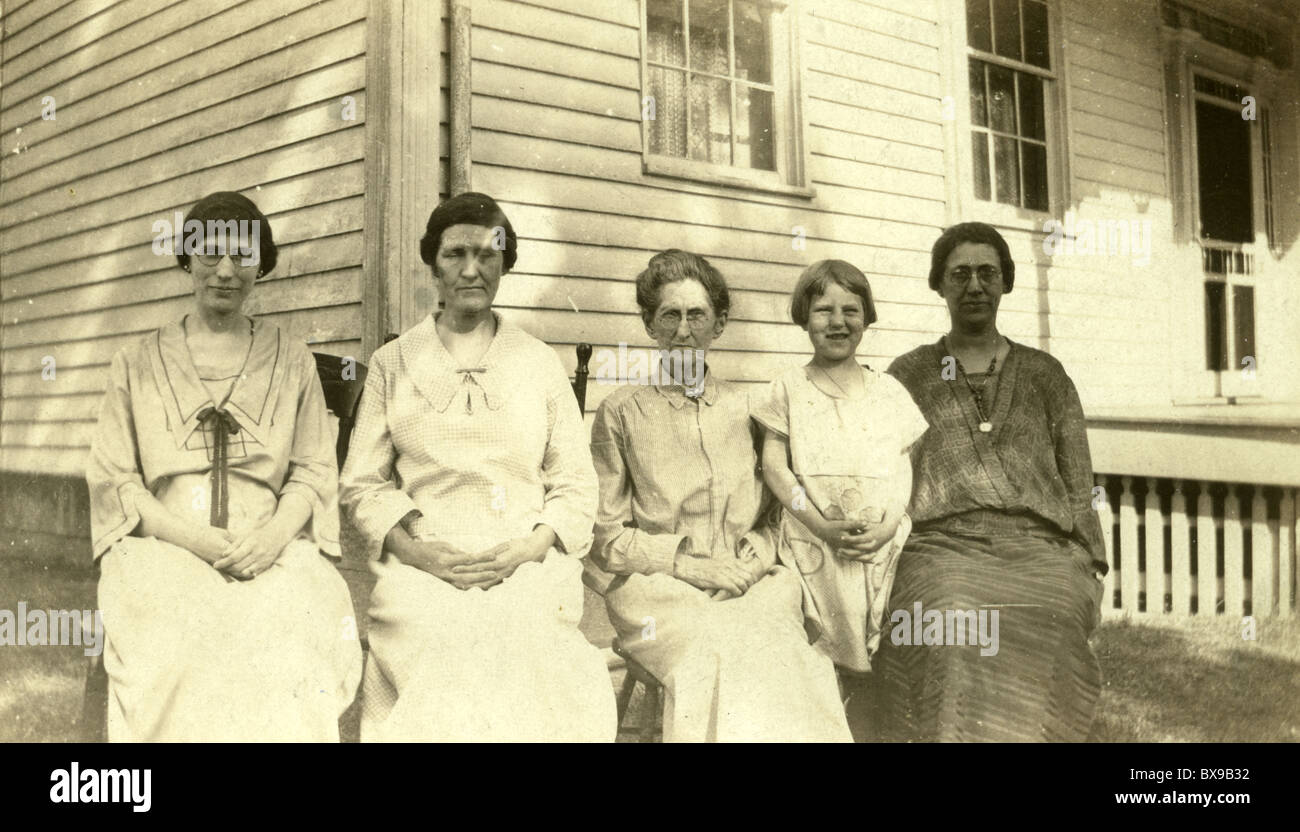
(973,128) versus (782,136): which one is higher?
(973,128)

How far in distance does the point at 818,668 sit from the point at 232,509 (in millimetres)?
1578

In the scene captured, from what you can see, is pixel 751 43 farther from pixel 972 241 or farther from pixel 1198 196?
pixel 1198 196

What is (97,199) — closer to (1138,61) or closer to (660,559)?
(660,559)

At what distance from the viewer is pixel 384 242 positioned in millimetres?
3410

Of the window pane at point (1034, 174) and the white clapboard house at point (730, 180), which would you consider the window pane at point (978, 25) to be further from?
the window pane at point (1034, 174)

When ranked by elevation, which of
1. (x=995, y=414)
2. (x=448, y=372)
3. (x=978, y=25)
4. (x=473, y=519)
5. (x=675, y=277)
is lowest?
(x=473, y=519)

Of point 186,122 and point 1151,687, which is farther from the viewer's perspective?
point 186,122

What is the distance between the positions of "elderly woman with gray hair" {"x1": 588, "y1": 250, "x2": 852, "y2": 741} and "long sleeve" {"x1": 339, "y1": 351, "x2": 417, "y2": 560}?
570 millimetres

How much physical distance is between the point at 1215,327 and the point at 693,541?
4.37 m

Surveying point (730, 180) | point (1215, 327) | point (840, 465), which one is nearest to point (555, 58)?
point (730, 180)

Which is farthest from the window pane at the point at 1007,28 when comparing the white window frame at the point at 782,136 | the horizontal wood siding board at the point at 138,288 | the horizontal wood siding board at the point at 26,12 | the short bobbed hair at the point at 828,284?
the horizontal wood siding board at the point at 26,12

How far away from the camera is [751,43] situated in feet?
14.1
